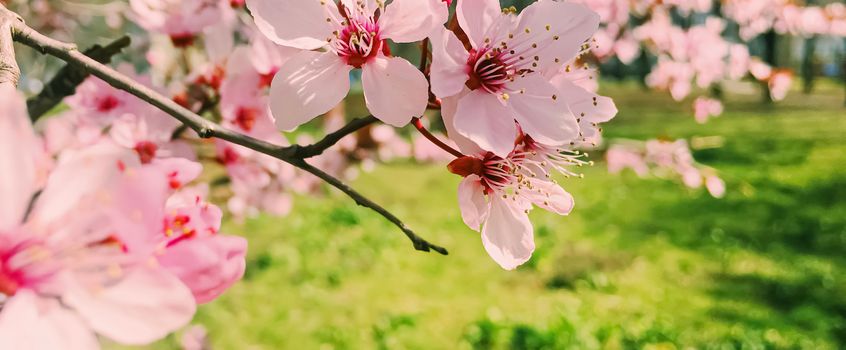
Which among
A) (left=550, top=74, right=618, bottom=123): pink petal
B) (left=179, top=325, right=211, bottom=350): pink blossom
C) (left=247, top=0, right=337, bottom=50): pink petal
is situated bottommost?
(left=179, top=325, right=211, bottom=350): pink blossom

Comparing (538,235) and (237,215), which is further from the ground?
(237,215)

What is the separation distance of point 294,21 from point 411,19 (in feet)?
0.48

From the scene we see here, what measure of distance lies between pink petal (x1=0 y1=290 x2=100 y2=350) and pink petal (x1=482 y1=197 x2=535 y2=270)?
46 centimetres

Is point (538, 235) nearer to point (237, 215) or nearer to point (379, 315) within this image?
point (379, 315)

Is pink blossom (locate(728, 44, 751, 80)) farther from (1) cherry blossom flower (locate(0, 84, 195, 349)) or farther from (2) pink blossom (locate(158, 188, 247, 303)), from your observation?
(1) cherry blossom flower (locate(0, 84, 195, 349))

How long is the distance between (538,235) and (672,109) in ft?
28.0

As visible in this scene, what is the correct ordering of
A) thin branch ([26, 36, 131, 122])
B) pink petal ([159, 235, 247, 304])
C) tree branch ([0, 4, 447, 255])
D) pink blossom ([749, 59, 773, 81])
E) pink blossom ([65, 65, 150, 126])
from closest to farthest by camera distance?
pink petal ([159, 235, 247, 304])
tree branch ([0, 4, 447, 255])
thin branch ([26, 36, 131, 122])
pink blossom ([65, 65, 150, 126])
pink blossom ([749, 59, 773, 81])

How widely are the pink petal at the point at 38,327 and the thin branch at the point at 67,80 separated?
71 centimetres

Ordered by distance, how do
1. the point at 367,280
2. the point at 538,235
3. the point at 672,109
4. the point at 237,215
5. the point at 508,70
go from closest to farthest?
the point at 508,70 < the point at 237,215 < the point at 367,280 < the point at 538,235 < the point at 672,109

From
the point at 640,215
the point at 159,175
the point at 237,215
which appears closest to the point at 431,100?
the point at 159,175

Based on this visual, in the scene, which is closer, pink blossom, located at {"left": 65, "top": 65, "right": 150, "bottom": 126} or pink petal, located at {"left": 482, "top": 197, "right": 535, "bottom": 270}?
pink petal, located at {"left": 482, "top": 197, "right": 535, "bottom": 270}

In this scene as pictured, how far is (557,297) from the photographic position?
4051 millimetres

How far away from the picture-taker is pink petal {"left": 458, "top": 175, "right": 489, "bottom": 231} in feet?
2.79

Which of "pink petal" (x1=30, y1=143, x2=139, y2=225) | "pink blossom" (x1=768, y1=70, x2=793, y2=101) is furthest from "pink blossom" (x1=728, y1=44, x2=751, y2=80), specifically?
"pink petal" (x1=30, y1=143, x2=139, y2=225)
